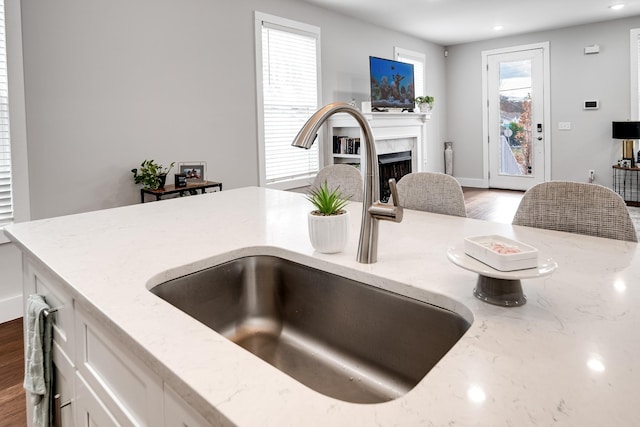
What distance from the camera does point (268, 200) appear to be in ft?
6.50

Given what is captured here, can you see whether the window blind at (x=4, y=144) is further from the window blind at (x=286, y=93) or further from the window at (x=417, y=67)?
the window at (x=417, y=67)

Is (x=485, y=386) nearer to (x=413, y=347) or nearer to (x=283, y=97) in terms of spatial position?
(x=413, y=347)

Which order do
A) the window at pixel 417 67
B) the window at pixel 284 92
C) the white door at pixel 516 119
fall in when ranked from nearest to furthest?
the window at pixel 284 92
the window at pixel 417 67
the white door at pixel 516 119

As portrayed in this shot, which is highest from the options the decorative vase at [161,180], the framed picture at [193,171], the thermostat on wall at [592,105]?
the thermostat on wall at [592,105]

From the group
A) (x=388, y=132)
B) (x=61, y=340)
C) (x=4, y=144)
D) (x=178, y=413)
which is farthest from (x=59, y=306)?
(x=388, y=132)

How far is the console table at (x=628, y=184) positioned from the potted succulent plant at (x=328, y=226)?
6.73 m

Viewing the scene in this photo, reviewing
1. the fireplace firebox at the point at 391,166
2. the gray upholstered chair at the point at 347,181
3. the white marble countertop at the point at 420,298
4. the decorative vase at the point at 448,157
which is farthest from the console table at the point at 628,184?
the white marble countertop at the point at 420,298

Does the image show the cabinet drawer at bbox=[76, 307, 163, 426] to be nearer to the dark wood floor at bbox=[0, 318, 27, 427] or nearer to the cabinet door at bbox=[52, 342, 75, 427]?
the cabinet door at bbox=[52, 342, 75, 427]

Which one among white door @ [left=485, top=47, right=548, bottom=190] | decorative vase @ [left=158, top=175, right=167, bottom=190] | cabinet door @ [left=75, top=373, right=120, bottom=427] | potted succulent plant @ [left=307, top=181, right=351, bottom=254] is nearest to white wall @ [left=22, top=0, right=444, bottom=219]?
decorative vase @ [left=158, top=175, right=167, bottom=190]

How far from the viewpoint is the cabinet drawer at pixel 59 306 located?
1.07m

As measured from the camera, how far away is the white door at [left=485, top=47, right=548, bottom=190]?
7164 mm

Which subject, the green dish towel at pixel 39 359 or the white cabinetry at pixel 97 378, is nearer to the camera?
the white cabinetry at pixel 97 378

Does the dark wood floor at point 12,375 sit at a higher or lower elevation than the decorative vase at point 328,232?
lower

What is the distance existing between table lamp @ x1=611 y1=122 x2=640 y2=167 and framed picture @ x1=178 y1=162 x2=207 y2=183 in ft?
18.4
